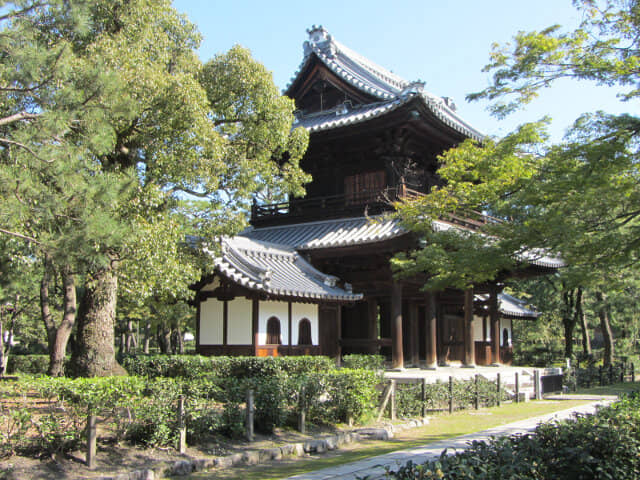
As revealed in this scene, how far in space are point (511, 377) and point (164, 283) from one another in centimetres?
1278

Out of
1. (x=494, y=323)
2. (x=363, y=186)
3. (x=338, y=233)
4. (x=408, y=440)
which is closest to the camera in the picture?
(x=408, y=440)

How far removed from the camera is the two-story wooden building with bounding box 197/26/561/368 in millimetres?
16562

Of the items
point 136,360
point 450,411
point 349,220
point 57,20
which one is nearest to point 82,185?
point 57,20

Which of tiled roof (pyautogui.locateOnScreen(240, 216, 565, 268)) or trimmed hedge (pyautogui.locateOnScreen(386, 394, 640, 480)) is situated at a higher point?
tiled roof (pyautogui.locateOnScreen(240, 216, 565, 268))

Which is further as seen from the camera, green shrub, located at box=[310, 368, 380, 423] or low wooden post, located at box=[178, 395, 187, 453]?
green shrub, located at box=[310, 368, 380, 423]

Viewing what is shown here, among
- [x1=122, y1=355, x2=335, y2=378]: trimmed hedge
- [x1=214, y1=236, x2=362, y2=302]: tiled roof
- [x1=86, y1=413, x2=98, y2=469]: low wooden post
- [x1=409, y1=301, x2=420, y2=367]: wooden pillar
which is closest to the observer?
[x1=86, y1=413, x2=98, y2=469]: low wooden post

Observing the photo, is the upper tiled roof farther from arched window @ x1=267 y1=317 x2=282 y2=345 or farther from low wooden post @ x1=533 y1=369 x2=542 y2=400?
low wooden post @ x1=533 y1=369 x2=542 y2=400

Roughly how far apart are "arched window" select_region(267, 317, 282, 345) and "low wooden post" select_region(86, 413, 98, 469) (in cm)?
809

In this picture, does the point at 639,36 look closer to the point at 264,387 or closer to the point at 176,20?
the point at 264,387

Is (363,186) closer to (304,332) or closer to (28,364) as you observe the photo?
(304,332)

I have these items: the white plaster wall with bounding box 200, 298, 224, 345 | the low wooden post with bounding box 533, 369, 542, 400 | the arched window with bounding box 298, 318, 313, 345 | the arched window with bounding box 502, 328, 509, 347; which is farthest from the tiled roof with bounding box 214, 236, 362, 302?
the arched window with bounding box 502, 328, 509, 347

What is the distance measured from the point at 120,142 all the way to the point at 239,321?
588cm

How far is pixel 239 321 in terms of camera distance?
16359mm

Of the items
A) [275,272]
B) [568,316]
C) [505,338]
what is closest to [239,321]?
[275,272]
